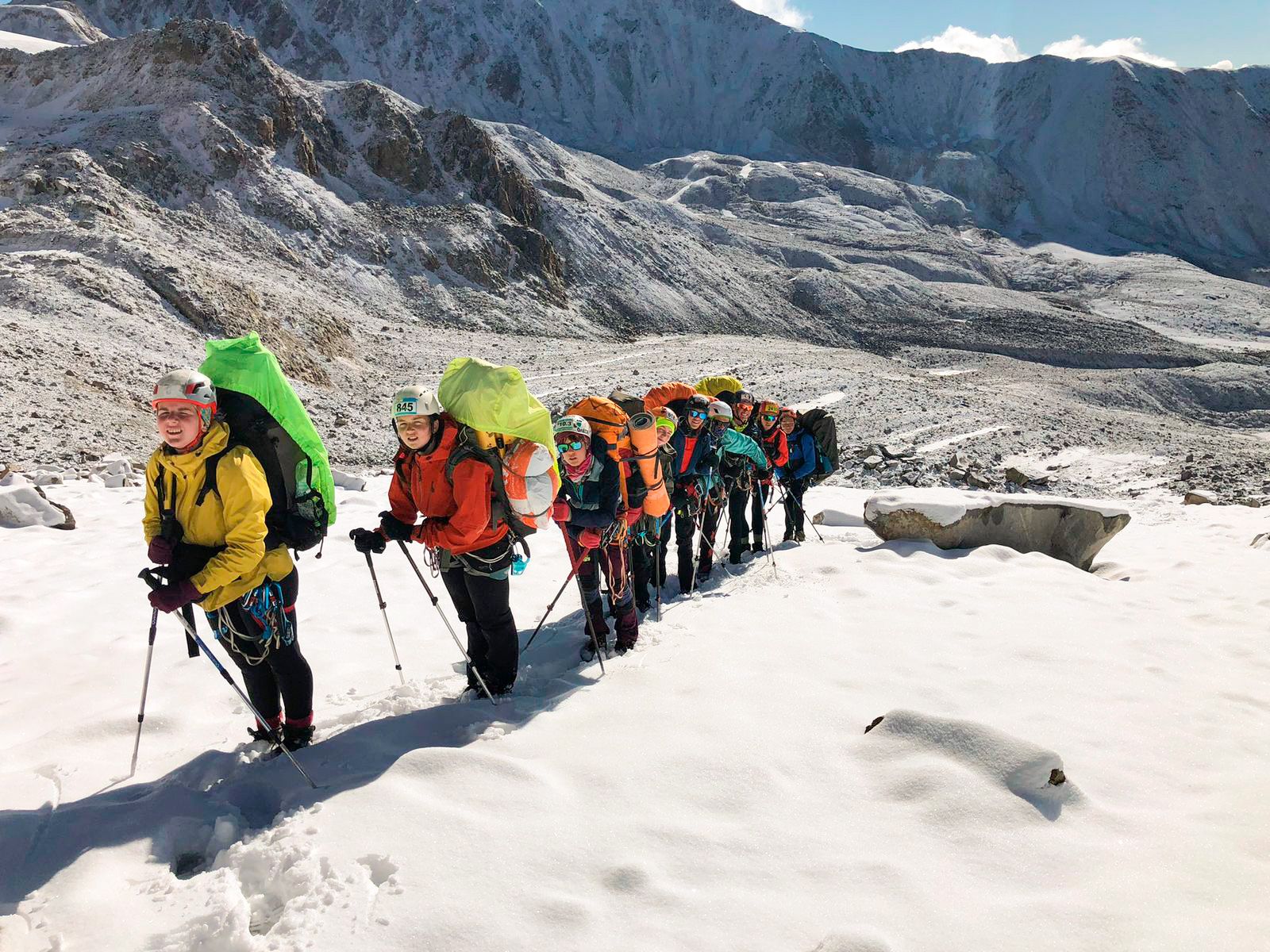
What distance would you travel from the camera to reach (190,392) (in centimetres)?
344

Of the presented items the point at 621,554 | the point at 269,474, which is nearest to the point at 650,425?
the point at 621,554

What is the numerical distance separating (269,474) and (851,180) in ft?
332

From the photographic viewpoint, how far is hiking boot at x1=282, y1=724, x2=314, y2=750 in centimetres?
411

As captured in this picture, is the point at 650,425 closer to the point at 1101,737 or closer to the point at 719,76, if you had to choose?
the point at 1101,737

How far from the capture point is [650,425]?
19.1 ft

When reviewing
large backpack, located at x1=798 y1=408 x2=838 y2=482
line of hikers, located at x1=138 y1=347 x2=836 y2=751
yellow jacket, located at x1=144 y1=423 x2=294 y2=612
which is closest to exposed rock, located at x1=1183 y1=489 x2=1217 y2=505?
large backpack, located at x1=798 y1=408 x2=838 y2=482

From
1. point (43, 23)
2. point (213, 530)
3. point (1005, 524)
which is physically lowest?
point (1005, 524)

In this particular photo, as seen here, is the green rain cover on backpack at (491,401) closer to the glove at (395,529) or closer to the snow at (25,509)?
the glove at (395,529)

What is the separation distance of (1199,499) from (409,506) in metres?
14.2

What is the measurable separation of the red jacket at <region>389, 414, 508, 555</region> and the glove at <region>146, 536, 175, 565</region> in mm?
1252

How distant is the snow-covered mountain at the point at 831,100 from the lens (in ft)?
312

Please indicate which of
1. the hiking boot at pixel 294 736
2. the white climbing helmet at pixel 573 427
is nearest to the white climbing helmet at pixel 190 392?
the hiking boot at pixel 294 736

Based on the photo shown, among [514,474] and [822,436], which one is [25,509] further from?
[822,436]

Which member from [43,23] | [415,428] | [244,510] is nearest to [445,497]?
[415,428]
